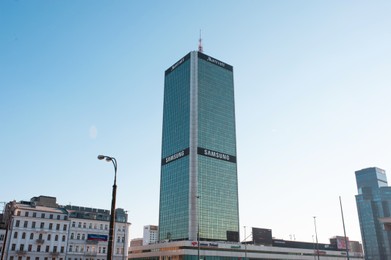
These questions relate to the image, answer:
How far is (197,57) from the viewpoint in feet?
639

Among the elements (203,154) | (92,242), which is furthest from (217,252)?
(92,242)

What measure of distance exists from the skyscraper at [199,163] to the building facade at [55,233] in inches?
2149

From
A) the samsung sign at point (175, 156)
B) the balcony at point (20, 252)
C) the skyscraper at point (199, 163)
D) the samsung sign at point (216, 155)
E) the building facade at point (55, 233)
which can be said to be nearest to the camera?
the balcony at point (20, 252)

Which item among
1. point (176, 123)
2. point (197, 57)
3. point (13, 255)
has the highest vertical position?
point (197, 57)

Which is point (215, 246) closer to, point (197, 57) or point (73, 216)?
point (73, 216)

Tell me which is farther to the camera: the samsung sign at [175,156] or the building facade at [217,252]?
the samsung sign at [175,156]

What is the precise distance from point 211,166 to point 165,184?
27766 millimetres

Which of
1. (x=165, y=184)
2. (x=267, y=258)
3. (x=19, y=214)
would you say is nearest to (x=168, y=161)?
(x=165, y=184)

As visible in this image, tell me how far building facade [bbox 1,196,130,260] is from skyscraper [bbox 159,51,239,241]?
54597 mm

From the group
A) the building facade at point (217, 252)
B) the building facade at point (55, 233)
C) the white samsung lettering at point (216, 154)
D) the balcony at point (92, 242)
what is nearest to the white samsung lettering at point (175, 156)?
the white samsung lettering at point (216, 154)

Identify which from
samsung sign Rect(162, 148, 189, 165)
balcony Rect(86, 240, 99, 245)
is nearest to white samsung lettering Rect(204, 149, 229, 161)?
samsung sign Rect(162, 148, 189, 165)

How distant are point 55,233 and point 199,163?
81756mm

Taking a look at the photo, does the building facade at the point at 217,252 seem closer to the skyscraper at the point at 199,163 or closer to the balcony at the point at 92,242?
the skyscraper at the point at 199,163

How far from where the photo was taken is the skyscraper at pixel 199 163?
16950 centimetres
